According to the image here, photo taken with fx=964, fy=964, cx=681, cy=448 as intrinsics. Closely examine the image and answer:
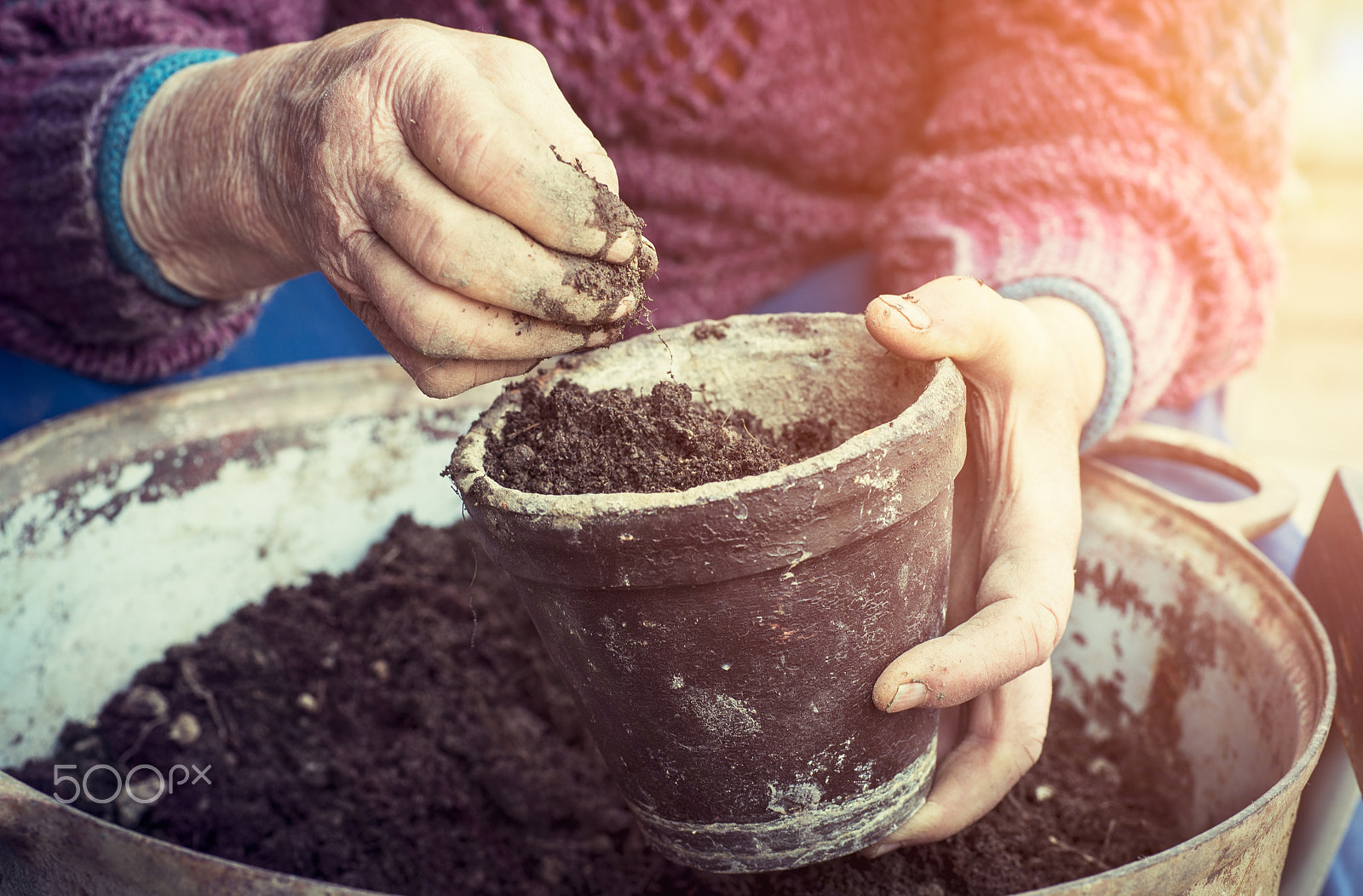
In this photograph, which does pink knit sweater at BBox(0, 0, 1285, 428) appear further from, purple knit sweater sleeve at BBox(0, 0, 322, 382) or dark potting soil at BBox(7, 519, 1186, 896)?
dark potting soil at BBox(7, 519, 1186, 896)

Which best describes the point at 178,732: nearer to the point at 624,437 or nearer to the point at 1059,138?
the point at 624,437

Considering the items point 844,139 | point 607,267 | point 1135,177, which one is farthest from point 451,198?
point 844,139

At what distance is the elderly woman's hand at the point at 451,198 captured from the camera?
97 centimetres

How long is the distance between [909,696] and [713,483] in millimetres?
334

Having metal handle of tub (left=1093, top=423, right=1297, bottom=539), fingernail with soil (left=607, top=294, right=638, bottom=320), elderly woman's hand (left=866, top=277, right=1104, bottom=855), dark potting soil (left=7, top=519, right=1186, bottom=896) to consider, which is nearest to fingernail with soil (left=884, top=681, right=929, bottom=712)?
elderly woman's hand (left=866, top=277, right=1104, bottom=855)

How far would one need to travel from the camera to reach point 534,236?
1.00m

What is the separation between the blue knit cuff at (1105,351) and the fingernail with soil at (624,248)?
0.90 metres

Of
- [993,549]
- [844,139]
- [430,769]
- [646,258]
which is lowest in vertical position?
[430,769]

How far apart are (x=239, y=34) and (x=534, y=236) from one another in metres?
1.43

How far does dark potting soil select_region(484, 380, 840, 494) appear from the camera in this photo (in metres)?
1.06

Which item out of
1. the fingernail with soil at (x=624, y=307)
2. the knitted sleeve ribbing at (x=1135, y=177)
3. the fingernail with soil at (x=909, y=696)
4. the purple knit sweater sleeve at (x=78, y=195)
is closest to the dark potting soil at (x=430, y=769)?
the fingernail with soil at (x=909, y=696)

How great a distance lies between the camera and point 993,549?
129 centimetres

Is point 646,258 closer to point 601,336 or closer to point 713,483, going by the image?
point 601,336

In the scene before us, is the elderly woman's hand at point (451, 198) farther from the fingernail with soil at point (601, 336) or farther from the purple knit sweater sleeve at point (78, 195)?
the purple knit sweater sleeve at point (78, 195)
